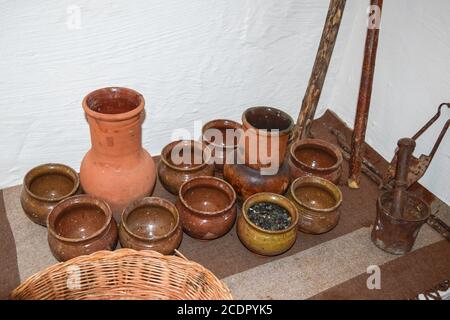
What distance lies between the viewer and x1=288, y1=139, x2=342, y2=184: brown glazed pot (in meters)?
1.85

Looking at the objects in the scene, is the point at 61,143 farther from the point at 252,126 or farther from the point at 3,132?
the point at 252,126

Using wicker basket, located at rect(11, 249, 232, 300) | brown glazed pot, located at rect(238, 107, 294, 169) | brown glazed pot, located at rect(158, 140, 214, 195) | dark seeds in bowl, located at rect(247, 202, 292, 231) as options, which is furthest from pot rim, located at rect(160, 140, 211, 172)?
wicker basket, located at rect(11, 249, 232, 300)

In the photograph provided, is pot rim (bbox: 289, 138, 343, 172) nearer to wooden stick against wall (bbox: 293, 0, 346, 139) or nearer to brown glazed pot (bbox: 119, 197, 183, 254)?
wooden stick against wall (bbox: 293, 0, 346, 139)

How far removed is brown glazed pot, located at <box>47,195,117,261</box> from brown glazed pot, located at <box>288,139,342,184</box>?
2.39 ft

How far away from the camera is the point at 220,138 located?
79.7 inches

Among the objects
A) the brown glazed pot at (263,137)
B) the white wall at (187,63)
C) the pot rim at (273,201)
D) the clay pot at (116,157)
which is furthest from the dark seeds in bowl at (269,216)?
the white wall at (187,63)

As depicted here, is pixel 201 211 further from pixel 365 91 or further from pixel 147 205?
pixel 365 91

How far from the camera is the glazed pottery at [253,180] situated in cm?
175

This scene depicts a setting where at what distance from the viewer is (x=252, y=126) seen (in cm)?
168

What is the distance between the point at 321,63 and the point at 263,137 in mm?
456

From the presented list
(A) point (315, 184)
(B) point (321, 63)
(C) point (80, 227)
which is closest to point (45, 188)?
(C) point (80, 227)

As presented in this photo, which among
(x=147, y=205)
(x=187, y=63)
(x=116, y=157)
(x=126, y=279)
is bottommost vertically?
(x=126, y=279)
